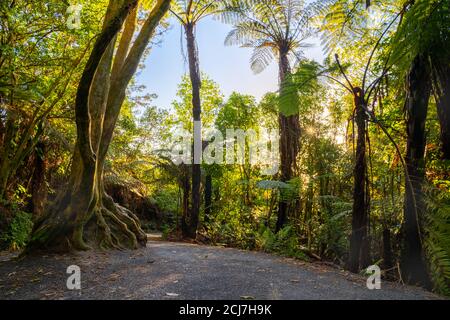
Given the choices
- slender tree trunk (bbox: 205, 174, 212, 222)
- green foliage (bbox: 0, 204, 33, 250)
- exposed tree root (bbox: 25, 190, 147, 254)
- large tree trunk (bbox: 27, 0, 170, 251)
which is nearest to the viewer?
large tree trunk (bbox: 27, 0, 170, 251)

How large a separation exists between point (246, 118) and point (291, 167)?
5365 millimetres

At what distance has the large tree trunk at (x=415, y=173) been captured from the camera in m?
3.55

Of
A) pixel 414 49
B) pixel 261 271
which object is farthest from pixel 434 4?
pixel 261 271

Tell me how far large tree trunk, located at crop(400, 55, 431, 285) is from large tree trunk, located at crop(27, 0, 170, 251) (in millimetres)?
3552

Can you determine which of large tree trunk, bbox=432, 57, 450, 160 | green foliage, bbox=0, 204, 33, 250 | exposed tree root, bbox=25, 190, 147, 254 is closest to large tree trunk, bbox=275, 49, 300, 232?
exposed tree root, bbox=25, 190, 147, 254

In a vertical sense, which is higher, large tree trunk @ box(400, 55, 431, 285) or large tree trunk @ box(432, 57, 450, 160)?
large tree trunk @ box(432, 57, 450, 160)

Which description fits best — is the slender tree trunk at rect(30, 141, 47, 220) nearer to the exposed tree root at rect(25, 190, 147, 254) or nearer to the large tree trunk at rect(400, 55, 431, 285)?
the exposed tree root at rect(25, 190, 147, 254)

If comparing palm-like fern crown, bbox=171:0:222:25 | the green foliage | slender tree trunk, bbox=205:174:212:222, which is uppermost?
palm-like fern crown, bbox=171:0:222:25

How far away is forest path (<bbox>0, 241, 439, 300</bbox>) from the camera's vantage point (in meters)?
2.89

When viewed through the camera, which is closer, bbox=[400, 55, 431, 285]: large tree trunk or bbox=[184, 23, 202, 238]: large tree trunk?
bbox=[400, 55, 431, 285]: large tree trunk

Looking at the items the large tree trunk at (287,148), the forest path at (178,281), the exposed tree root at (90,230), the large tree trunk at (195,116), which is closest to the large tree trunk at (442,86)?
the forest path at (178,281)

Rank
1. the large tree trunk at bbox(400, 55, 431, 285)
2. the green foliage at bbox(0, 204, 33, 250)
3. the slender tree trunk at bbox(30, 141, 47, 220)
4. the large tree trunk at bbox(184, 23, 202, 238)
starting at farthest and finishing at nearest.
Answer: the large tree trunk at bbox(184, 23, 202, 238)
the slender tree trunk at bbox(30, 141, 47, 220)
the green foliage at bbox(0, 204, 33, 250)
the large tree trunk at bbox(400, 55, 431, 285)

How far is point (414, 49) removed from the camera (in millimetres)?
3469
